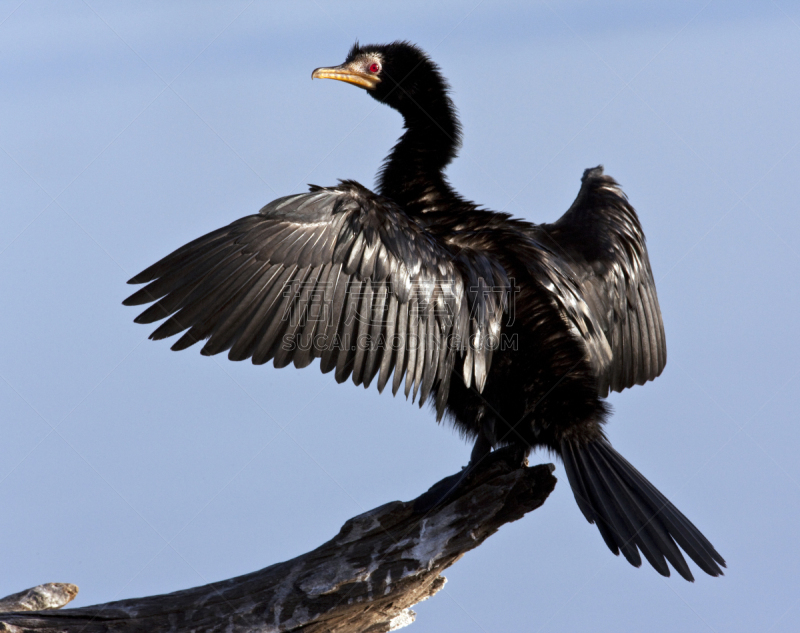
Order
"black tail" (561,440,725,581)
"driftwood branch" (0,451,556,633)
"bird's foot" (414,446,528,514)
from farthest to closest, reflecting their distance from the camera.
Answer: "bird's foot" (414,446,528,514) → "driftwood branch" (0,451,556,633) → "black tail" (561,440,725,581)

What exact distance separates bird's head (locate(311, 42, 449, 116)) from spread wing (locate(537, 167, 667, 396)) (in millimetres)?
900

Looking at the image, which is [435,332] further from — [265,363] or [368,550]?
[368,550]

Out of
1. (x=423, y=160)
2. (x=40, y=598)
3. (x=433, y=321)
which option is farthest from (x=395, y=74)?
(x=40, y=598)

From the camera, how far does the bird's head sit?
13.4ft

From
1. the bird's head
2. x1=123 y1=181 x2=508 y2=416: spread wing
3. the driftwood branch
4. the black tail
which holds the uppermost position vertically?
the bird's head

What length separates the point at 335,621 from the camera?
10.7 ft

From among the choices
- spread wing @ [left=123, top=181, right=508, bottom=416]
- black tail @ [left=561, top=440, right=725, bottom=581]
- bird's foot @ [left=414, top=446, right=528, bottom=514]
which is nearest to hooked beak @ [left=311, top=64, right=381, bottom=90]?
spread wing @ [left=123, top=181, right=508, bottom=416]

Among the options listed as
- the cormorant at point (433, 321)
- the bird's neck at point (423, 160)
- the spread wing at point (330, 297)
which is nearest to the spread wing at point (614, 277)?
the cormorant at point (433, 321)

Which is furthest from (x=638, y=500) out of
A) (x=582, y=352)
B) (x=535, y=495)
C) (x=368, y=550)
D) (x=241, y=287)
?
(x=241, y=287)

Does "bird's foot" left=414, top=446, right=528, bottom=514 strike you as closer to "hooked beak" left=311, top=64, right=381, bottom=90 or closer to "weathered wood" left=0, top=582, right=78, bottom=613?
"weathered wood" left=0, top=582, right=78, bottom=613

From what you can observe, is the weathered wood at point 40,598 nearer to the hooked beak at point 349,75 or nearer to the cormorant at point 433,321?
the cormorant at point 433,321

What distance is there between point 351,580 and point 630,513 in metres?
1.10

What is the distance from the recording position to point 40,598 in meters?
3.28

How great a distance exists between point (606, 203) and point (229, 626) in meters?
2.73
